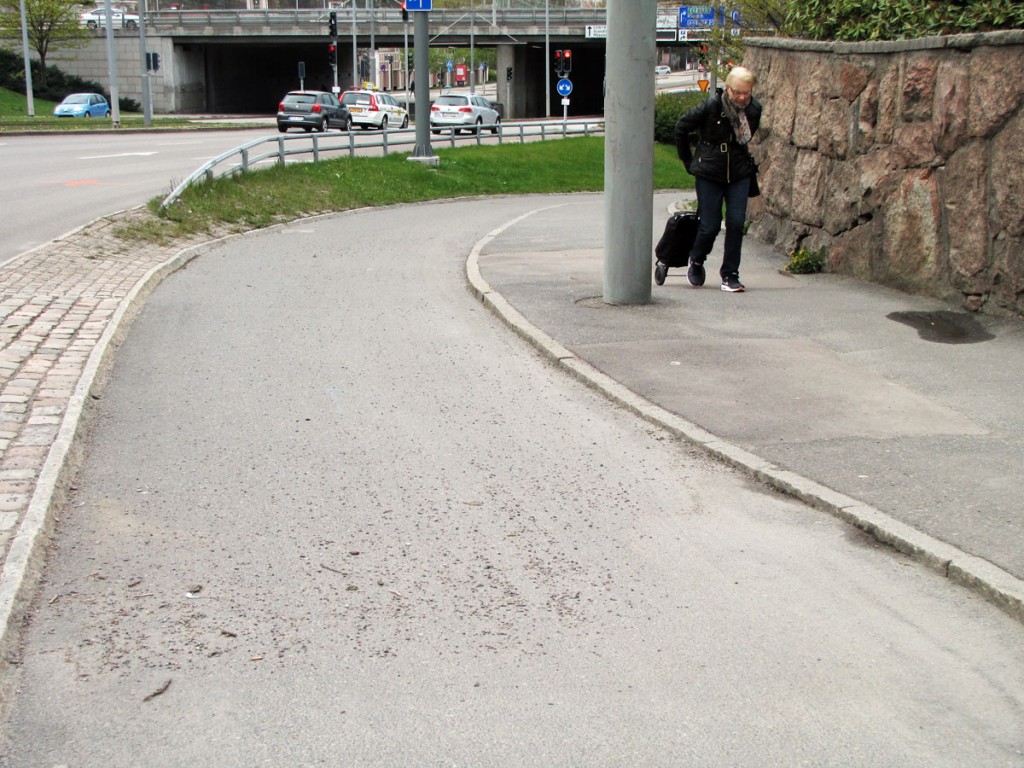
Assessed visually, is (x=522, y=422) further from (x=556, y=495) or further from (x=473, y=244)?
(x=473, y=244)

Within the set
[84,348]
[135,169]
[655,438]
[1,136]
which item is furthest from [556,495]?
[1,136]

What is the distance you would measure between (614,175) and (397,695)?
703 centimetres

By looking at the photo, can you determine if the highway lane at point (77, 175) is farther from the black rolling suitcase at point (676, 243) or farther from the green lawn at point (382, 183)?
the black rolling suitcase at point (676, 243)

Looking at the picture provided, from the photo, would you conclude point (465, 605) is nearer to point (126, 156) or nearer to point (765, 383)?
point (765, 383)

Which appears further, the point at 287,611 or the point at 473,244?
the point at 473,244

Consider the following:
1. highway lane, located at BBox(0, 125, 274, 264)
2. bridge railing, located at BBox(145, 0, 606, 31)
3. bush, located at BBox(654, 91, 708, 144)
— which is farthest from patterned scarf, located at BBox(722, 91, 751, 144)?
bridge railing, located at BBox(145, 0, 606, 31)

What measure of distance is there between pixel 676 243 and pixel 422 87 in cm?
1617

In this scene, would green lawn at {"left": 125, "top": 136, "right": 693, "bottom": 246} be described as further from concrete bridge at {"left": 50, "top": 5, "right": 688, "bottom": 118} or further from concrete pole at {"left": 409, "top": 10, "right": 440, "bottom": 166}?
concrete bridge at {"left": 50, "top": 5, "right": 688, "bottom": 118}

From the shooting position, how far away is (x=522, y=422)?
7164 mm

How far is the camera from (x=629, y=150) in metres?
10.2

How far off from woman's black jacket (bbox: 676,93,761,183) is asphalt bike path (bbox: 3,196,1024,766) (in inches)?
146

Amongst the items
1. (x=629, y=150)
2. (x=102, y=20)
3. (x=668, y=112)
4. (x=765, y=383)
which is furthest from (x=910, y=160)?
(x=102, y=20)

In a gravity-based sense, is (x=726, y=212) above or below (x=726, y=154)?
below

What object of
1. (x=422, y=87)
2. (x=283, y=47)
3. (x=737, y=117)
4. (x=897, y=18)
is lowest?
(x=737, y=117)
